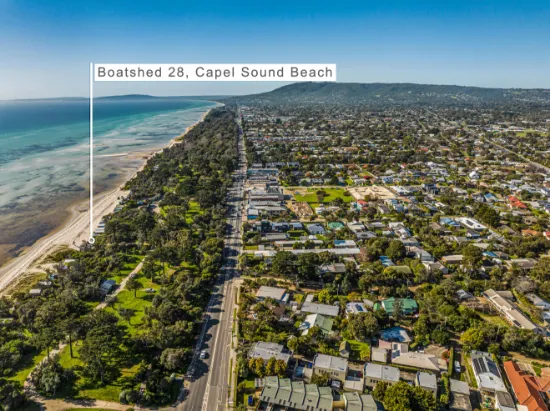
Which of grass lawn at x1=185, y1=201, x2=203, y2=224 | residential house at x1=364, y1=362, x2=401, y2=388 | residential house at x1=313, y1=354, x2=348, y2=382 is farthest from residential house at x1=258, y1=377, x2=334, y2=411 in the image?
grass lawn at x1=185, y1=201, x2=203, y2=224

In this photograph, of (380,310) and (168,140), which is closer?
(380,310)

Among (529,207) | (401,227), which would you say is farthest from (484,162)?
(401,227)

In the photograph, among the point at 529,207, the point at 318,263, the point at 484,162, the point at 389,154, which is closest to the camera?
the point at 318,263

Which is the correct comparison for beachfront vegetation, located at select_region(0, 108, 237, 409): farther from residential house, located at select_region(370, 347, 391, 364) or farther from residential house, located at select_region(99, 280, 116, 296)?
residential house, located at select_region(370, 347, 391, 364)

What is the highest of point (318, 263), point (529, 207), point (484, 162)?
point (484, 162)

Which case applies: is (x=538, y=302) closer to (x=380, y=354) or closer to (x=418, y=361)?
(x=418, y=361)

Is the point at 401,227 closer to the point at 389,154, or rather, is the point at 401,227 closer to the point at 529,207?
the point at 529,207

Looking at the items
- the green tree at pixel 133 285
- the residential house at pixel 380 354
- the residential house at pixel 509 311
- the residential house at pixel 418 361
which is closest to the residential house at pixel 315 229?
the residential house at pixel 509 311
